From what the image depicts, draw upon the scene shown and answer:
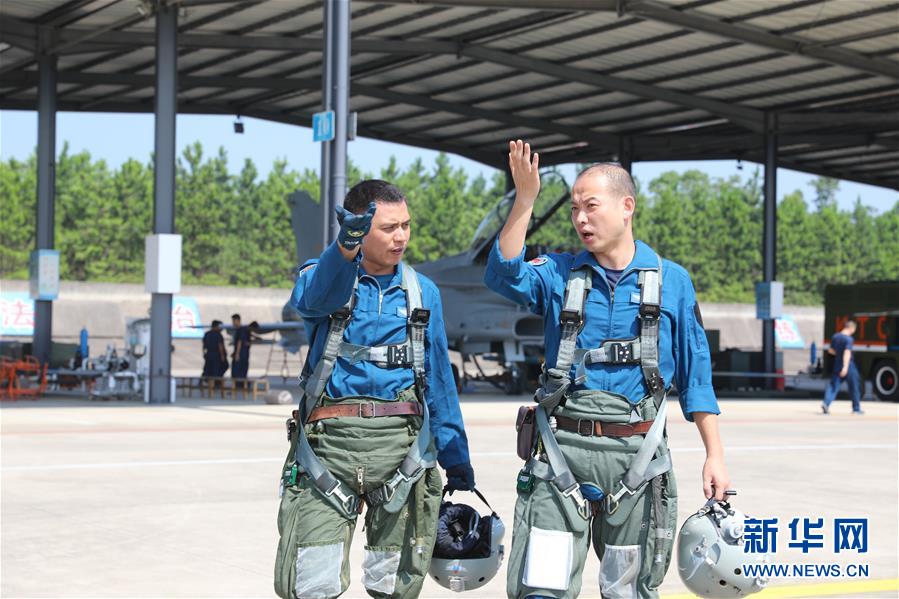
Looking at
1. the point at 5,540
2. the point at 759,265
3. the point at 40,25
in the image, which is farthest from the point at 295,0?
the point at 759,265

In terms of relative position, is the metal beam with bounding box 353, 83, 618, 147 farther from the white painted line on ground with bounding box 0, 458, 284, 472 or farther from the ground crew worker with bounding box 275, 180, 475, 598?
the ground crew worker with bounding box 275, 180, 475, 598

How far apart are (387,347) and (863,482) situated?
325 inches

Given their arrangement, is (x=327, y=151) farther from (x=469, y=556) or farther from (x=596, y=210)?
(x=596, y=210)

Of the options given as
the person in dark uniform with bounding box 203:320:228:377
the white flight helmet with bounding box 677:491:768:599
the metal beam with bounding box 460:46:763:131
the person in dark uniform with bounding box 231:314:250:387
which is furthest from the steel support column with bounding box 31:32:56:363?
the white flight helmet with bounding box 677:491:768:599

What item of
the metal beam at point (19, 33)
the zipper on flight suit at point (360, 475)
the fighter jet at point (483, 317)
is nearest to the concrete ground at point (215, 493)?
the zipper on flight suit at point (360, 475)

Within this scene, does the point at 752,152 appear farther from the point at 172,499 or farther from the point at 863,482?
the point at 172,499

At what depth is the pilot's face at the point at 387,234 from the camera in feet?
15.0

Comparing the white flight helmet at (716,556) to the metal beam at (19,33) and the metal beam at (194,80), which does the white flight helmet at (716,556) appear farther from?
the metal beam at (194,80)

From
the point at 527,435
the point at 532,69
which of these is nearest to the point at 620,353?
the point at 527,435

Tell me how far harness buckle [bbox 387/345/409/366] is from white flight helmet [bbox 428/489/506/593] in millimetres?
574

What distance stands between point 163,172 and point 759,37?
13.1 metres

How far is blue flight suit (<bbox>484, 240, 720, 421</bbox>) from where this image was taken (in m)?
4.36

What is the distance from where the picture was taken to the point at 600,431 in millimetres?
4309

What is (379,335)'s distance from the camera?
4.60 meters
